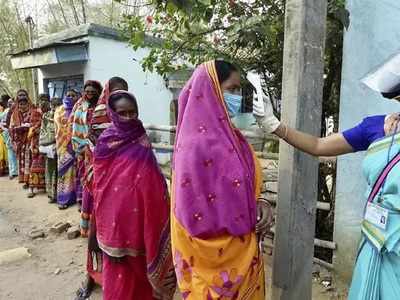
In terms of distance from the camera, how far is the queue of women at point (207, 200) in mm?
1629

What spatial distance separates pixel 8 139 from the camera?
29.1ft

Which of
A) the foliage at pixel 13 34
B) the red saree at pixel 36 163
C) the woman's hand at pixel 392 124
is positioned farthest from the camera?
the foliage at pixel 13 34

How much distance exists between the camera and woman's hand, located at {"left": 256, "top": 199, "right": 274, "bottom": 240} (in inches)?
75.2

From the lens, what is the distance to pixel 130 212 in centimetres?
254

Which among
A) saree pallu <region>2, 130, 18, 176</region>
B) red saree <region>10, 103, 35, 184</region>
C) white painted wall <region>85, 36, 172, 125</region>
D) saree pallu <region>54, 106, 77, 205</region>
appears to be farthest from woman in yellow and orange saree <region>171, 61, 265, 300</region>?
saree pallu <region>2, 130, 18, 176</region>

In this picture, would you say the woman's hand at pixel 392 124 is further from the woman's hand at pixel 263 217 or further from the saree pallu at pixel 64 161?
the saree pallu at pixel 64 161

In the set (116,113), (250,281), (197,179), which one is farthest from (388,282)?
(116,113)

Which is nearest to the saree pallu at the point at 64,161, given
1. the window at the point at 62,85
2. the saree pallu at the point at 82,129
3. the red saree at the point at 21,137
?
the saree pallu at the point at 82,129

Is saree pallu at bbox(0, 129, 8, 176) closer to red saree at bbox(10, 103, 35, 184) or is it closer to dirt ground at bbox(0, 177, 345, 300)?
red saree at bbox(10, 103, 35, 184)

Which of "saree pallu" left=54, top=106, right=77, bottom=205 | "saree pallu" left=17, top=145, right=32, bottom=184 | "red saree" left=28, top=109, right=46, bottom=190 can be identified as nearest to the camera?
"saree pallu" left=54, top=106, right=77, bottom=205

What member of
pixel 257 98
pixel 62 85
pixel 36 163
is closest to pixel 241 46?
pixel 257 98

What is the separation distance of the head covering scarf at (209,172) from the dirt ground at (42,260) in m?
2.01

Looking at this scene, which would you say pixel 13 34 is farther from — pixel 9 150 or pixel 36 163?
pixel 36 163

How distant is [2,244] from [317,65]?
4.47m
